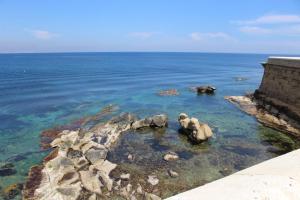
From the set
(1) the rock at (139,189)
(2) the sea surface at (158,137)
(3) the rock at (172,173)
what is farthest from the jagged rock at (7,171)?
(3) the rock at (172,173)

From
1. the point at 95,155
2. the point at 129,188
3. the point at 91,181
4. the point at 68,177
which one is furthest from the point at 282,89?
the point at 68,177

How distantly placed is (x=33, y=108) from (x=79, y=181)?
69.6ft

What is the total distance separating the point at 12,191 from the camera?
45.2 ft

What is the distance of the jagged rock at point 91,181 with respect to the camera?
13.8 metres

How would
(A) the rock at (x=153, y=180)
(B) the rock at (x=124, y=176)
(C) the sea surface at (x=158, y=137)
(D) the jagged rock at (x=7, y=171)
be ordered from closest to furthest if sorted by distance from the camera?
1. (A) the rock at (x=153, y=180)
2. (B) the rock at (x=124, y=176)
3. (D) the jagged rock at (x=7, y=171)
4. (C) the sea surface at (x=158, y=137)

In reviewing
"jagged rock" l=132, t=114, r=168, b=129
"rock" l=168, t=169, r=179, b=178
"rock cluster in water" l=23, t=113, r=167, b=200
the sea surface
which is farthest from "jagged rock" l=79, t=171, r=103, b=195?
"jagged rock" l=132, t=114, r=168, b=129

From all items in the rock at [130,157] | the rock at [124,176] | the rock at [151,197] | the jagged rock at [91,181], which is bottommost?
the rock at [151,197]

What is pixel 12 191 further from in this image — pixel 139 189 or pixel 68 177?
pixel 139 189

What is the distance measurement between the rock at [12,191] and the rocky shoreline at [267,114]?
21.9 m

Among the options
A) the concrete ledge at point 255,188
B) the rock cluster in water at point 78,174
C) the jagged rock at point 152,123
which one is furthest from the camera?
the jagged rock at point 152,123

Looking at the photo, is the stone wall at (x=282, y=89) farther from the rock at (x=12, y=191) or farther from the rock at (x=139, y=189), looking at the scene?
the rock at (x=12, y=191)

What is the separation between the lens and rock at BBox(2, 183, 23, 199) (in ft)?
43.9

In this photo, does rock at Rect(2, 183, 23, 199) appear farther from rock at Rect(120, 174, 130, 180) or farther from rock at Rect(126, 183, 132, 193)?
rock at Rect(126, 183, 132, 193)

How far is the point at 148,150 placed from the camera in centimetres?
1936
